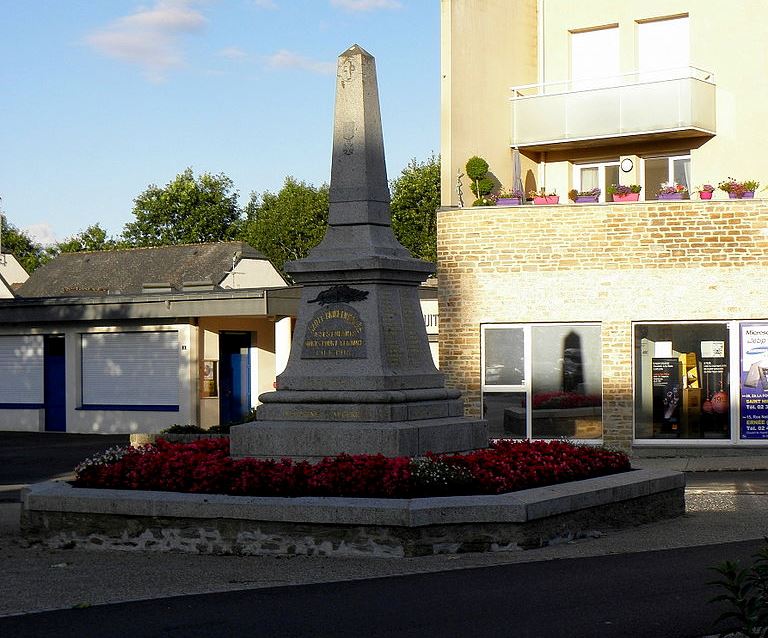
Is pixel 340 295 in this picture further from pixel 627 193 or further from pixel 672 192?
pixel 672 192

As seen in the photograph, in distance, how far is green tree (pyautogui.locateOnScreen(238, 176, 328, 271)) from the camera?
80.3m

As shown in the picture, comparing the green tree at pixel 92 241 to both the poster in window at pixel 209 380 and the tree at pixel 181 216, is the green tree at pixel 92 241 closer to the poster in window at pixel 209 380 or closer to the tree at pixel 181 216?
the tree at pixel 181 216

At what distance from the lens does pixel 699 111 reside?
88.1ft

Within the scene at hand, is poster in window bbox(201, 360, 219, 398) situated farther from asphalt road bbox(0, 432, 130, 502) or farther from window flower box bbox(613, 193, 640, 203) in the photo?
window flower box bbox(613, 193, 640, 203)

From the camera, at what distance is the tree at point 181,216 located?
302ft

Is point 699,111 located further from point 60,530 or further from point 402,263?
point 60,530

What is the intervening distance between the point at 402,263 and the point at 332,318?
918 mm

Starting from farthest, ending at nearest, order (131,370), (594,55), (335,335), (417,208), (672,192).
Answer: (417,208), (131,370), (594,55), (672,192), (335,335)

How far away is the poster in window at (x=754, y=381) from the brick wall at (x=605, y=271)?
40 cm

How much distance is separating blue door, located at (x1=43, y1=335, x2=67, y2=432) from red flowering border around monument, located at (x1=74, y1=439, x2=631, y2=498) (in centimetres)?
2314

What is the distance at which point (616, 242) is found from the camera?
2470 cm

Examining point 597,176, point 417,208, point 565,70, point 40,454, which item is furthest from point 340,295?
point 417,208

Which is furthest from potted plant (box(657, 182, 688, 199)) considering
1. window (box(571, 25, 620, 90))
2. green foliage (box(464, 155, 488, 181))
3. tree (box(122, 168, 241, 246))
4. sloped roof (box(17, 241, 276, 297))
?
tree (box(122, 168, 241, 246))

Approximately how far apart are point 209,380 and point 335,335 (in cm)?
2144
